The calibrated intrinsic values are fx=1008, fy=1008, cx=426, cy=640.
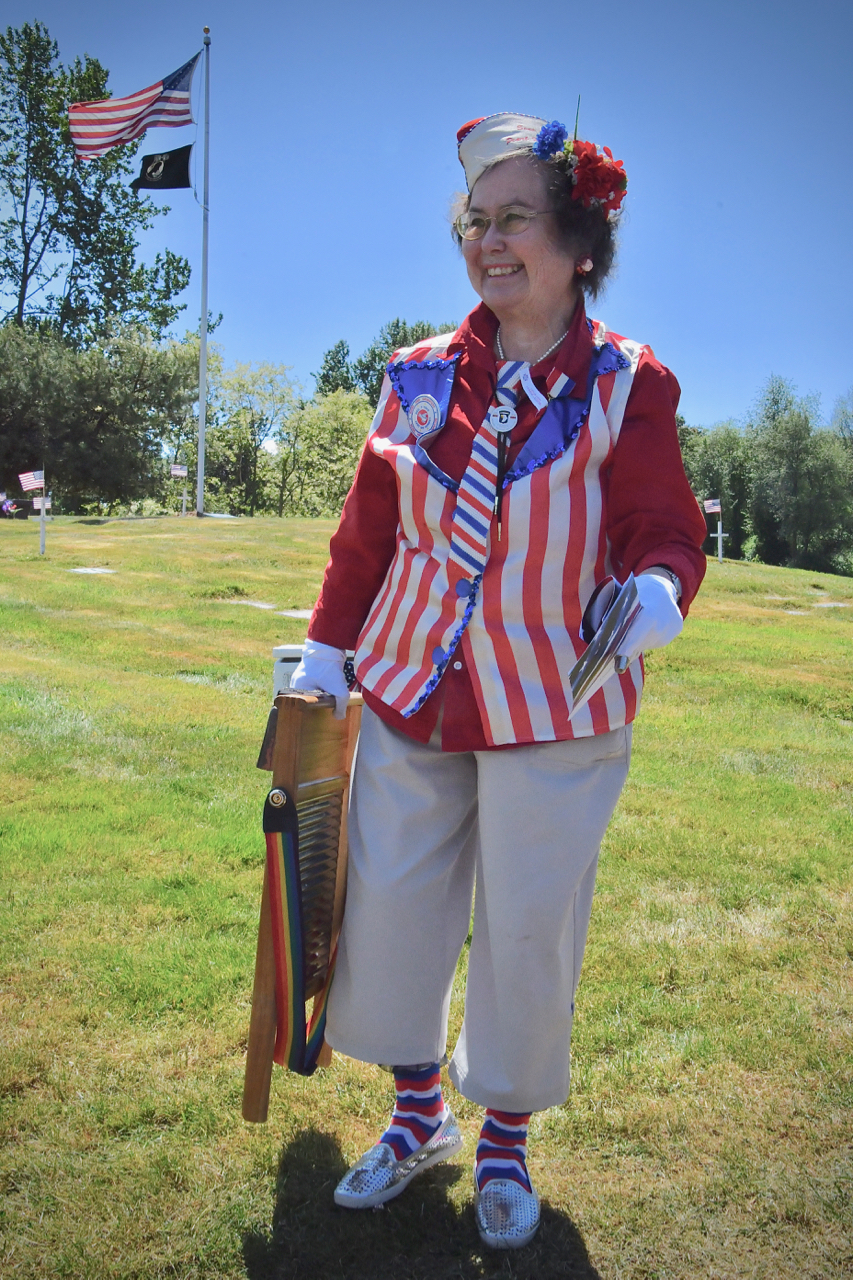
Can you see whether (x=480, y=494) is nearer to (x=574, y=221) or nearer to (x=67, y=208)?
(x=574, y=221)

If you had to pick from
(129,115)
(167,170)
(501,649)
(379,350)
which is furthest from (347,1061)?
(379,350)

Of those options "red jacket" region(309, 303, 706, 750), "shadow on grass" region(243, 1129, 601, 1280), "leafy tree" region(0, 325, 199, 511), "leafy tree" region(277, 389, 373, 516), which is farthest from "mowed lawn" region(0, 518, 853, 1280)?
"leafy tree" region(277, 389, 373, 516)

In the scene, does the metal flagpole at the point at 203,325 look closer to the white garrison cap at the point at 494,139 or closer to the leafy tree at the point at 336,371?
the white garrison cap at the point at 494,139

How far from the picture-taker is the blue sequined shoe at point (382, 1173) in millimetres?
1916

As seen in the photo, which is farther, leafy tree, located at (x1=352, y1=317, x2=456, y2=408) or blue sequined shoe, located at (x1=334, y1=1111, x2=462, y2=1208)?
leafy tree, located at (x1=352, y1=317, x2=456, y2=408)

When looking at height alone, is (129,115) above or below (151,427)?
above

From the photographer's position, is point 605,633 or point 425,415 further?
point 425,415

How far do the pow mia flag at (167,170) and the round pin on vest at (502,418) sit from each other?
21.2m

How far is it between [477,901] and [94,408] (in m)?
31.7

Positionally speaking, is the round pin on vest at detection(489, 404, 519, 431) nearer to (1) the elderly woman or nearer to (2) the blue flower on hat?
(1) the elderly woman

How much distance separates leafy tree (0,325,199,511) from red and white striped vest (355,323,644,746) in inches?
1208

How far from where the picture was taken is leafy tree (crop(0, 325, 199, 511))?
29734mm

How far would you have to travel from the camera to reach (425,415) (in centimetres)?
192

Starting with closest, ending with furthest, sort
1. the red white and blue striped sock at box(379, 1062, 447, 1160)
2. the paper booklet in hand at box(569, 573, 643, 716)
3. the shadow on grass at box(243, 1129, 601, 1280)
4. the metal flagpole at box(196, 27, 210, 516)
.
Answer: the paper booklet in hand at box(569, 573, 643, 716)
the shadow on grass at box(243, 1129, 601, 1280)
the red white and blue striped sock at box(379, 1062, 447, 1160)
the metal flagpole at box(196, 27, 210, 516)
